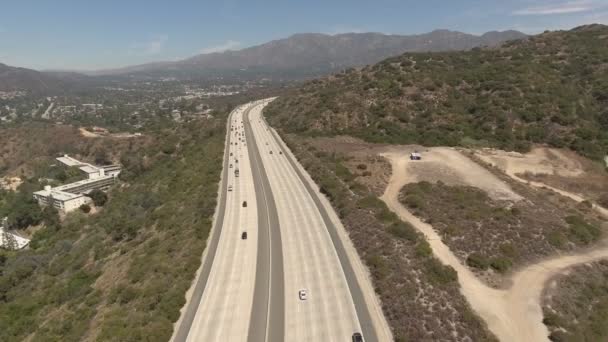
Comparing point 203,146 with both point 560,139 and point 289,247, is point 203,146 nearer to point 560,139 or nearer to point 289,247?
point 289,247

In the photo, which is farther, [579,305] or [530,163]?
[530,163]

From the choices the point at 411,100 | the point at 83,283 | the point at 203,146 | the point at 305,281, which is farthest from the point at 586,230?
the point at 203,146

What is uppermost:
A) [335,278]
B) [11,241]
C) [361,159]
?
[361,159]

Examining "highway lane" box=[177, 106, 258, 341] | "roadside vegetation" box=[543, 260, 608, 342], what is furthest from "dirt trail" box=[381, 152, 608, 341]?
"highway lane" box=[177, 106, 258, 341]

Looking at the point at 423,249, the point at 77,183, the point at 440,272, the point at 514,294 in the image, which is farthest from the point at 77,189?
the point at 514,294

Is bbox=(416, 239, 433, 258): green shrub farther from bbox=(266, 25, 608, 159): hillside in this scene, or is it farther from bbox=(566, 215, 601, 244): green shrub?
bbox=(266, 25, 608, 159): hillside

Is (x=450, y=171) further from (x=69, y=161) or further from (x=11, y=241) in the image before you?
(x=69, y=161)
